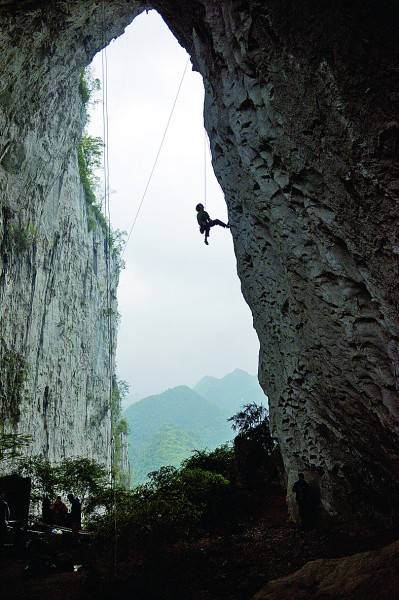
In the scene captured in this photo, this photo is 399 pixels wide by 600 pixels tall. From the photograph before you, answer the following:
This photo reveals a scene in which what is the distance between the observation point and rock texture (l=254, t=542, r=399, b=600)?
14.3ft

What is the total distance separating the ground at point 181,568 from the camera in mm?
6504

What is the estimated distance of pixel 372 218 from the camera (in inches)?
226

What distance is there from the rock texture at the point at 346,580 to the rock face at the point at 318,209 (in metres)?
1.92

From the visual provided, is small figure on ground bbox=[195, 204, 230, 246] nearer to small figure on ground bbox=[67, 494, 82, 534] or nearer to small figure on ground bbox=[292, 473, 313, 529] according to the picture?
small figure on ground bbox=[292, 473, 313, 529]

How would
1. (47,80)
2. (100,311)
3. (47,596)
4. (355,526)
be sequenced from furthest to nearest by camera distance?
(100,311) → (47,80) → (355,526) → (47,596)

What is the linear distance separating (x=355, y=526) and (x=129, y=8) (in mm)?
22027

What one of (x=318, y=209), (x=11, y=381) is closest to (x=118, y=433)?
(x=11, y=381)

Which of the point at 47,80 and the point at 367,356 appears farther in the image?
the point at 47,80

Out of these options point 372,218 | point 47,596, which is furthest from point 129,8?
point 47,596

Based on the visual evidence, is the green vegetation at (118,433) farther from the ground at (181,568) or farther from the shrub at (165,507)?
the ground at (181,568)

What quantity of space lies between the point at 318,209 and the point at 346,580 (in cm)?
514

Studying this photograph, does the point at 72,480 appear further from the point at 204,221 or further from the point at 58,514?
the point at 204,221

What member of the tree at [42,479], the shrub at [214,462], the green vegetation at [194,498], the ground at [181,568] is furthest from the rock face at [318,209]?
the tree at [42,479]

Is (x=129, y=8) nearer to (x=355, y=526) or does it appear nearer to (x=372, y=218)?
(x=372, y=218)
